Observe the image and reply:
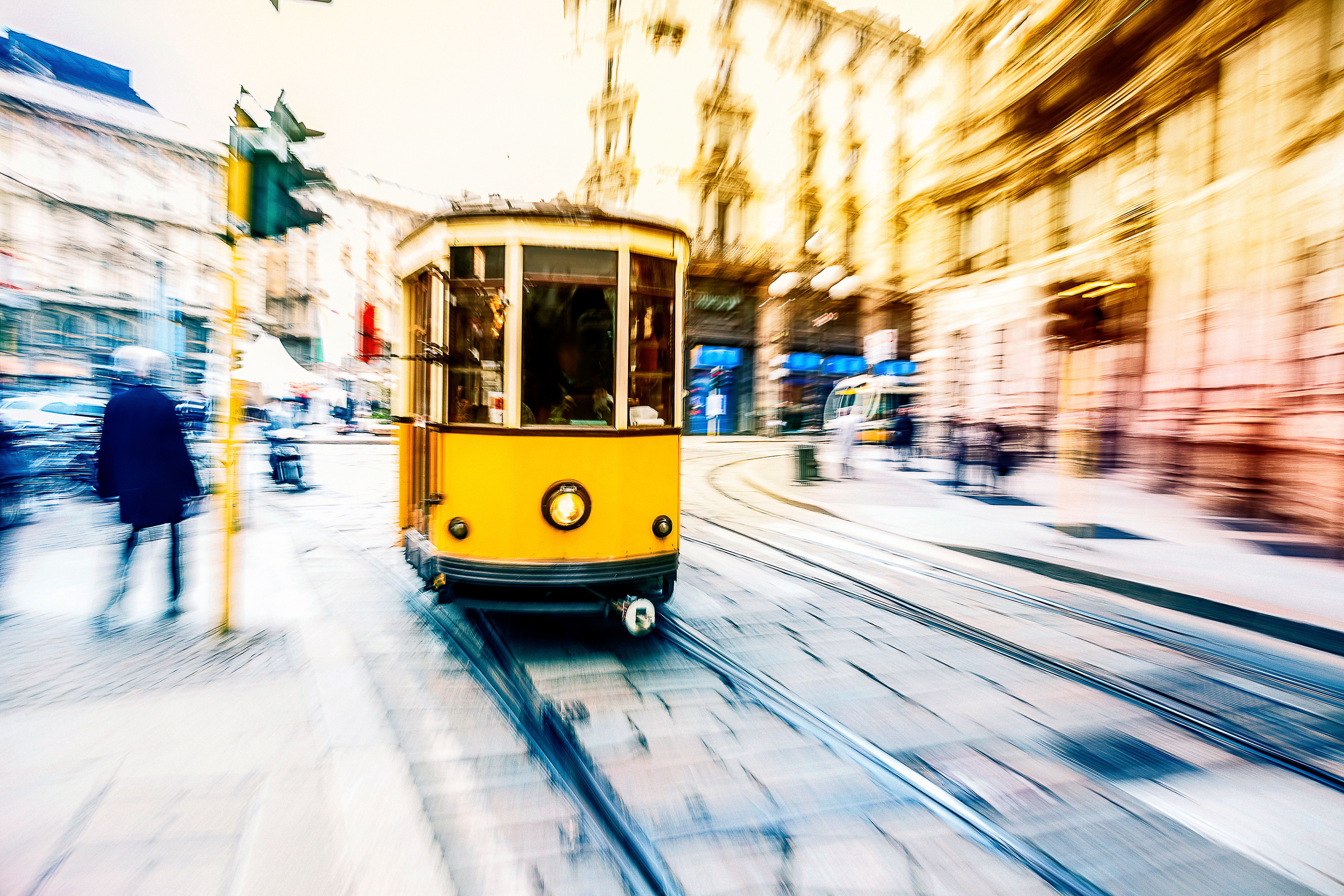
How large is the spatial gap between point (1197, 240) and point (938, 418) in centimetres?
938

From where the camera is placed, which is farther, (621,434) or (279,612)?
(279,612)

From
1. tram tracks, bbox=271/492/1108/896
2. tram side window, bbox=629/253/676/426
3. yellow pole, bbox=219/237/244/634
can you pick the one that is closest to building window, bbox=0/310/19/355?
yellow pole, bbox=219/237/244/634

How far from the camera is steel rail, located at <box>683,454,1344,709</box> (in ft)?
13.4

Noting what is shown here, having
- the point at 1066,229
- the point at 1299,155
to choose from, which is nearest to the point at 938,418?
the point at 1066,229

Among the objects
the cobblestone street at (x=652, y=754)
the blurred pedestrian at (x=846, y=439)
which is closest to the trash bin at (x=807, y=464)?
the blurred pedestrian at (x=846, y=439)

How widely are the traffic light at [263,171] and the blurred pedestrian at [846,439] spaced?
471 inches

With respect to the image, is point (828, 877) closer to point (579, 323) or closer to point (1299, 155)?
point (579, 323)

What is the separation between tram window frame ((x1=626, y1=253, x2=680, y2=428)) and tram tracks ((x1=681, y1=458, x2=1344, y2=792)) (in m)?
2.65

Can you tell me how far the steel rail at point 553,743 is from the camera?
239cm

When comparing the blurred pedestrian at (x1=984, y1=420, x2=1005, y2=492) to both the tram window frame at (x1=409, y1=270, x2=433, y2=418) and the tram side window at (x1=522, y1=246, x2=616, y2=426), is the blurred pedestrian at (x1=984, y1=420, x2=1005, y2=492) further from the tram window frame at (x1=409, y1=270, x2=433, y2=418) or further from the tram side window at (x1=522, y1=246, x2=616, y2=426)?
the tram window frame at (x1=409, y1=270, x2=433, y2=418)

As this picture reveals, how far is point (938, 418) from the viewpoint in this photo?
21.1 m

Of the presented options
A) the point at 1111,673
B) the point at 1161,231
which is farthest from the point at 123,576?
the point at 1161,231

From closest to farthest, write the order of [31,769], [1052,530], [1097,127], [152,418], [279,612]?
1. [31,769]
2. [152,418]
3. [279,612]
4. [1052,530]
5. [1097,127]

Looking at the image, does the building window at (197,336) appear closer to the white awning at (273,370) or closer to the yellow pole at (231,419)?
the white awning at (273,370)
